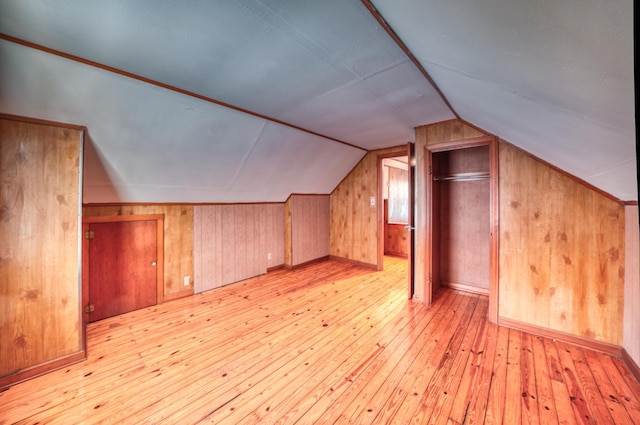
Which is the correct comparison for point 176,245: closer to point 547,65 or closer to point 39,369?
point 39,369

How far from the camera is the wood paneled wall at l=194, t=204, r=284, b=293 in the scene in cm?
351

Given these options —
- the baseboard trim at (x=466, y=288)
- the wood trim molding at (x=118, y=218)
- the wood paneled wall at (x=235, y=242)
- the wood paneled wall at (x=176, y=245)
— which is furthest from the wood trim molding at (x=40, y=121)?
the baseboard trim at (x=466, y=288)

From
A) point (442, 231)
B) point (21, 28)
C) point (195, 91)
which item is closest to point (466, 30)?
point (195, 91)

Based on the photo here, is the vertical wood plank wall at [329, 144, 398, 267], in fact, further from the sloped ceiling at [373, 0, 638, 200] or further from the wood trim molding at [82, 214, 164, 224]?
the wood trim molding at [82, 214, 164, 224]

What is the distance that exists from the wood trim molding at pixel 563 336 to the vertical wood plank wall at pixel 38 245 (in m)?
3.94

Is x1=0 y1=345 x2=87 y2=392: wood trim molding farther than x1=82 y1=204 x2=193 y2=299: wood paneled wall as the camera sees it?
No

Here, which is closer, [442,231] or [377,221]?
[442,231]

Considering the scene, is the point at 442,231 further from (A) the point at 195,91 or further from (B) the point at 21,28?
(B) the point at 21,28

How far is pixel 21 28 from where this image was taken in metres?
1.26

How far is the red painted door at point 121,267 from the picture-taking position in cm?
266

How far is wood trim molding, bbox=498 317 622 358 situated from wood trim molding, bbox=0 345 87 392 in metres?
3.89

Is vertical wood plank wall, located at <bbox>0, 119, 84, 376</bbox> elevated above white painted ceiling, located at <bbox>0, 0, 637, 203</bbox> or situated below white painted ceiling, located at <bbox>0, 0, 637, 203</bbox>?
below

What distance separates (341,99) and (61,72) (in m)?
1.94

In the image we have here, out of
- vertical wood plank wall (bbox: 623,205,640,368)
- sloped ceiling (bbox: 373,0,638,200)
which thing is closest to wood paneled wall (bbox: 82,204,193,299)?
sloped ceiling (bbox: 373,0,638,200)
